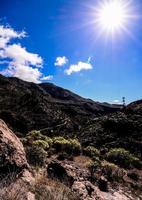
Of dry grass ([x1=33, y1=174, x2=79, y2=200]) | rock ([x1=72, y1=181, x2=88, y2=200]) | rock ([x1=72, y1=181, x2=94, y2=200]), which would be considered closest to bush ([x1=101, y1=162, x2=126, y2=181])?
rock ([x1=72, y1=181, x2=94, y2=200])

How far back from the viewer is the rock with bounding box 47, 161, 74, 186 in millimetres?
11361

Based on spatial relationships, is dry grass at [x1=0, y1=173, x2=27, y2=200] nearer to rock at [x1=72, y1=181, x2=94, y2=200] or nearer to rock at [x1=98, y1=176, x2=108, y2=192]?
rock at [x1=72, y1=181, x2=94, y2=200]

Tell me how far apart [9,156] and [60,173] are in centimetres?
288

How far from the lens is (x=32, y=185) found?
921cm

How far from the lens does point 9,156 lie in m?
9.72

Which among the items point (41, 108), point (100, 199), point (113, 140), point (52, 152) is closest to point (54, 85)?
point (41, 108)

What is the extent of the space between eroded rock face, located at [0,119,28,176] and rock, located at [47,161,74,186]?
1753 millimetres

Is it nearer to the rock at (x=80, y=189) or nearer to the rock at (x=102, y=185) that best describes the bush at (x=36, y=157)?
the rock at (x=80, y=189)

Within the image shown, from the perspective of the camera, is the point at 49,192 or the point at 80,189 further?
the point at 80,189

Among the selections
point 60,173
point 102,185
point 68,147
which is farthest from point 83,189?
point 68,147

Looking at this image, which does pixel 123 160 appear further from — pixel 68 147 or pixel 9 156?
pixel 9 156

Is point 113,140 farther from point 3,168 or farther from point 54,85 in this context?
point 54,85

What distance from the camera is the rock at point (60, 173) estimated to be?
1136cm

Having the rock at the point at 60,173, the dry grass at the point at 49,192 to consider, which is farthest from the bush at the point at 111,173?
the dry grass at the point at 49,192
